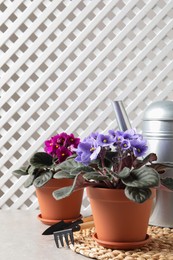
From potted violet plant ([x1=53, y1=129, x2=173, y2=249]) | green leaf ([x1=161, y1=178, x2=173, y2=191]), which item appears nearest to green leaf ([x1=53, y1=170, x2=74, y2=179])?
potted violet plant ([x1=53, y1=129, x2=173, y2=249])

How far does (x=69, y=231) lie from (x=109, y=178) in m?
0.19

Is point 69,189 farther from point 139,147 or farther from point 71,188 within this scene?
point 139,147

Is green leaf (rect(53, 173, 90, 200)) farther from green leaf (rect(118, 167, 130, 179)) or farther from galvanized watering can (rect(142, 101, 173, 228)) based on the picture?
galvanized watering can (rect(142, 101, 173, 228))

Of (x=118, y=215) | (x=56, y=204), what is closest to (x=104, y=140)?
(x=118, y=215)

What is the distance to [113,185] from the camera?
112 centimetres

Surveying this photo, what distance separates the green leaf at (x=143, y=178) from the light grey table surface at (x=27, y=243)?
214 millimetres

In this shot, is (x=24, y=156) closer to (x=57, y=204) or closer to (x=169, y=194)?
(x=57, y=204)

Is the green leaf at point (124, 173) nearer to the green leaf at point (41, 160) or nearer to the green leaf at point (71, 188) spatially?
the green leaf at point (71, 188)

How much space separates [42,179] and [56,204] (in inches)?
4.6

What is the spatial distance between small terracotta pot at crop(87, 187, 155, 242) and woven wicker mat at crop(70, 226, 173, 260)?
3 cm

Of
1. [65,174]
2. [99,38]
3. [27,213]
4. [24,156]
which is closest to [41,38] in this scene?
[99,38]

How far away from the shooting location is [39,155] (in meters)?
1.39

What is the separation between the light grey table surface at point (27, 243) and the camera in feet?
3.66

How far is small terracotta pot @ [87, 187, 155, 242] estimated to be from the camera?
108 centimetres
